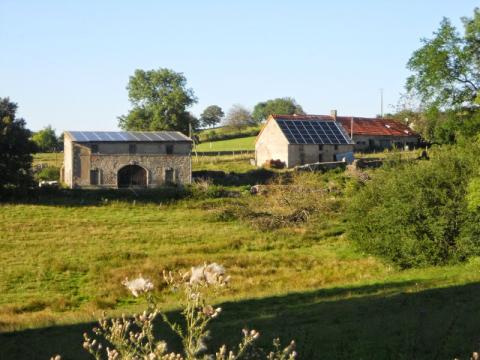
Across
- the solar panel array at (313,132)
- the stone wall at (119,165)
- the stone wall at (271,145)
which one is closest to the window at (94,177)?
the stone wall at (119,165)

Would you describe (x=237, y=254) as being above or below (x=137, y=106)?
below

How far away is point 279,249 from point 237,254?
3354 mm

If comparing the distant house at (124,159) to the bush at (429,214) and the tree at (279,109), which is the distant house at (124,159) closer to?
the bush at (429,214)

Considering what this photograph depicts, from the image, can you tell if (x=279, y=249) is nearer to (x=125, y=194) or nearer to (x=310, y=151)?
(x=125, y=194)

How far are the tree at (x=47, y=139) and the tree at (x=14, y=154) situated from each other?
136 feet

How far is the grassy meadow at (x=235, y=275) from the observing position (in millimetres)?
13086

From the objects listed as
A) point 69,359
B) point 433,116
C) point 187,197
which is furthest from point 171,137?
point 69,359

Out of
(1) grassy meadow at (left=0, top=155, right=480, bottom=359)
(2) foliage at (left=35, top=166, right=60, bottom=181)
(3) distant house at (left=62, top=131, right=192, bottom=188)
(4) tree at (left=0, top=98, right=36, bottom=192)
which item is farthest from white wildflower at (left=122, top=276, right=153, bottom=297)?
(2) foliage at (left=35, top=166, right=60, bottom=181)

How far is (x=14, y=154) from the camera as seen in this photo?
151 ft

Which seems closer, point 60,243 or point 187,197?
point 60,243

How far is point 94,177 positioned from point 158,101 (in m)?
31.8

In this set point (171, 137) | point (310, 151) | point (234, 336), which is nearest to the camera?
point (234, 336)

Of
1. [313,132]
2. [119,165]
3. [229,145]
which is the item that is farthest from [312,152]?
[229,145]

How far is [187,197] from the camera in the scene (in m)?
49.2
